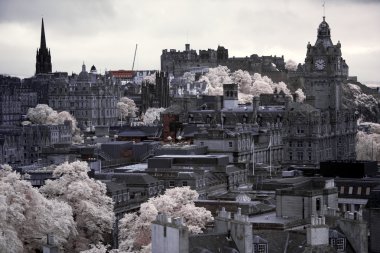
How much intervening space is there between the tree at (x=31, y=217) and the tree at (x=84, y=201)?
3347mm

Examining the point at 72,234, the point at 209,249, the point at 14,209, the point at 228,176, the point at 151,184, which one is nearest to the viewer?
the point at 209,249

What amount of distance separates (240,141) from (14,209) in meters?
65.1

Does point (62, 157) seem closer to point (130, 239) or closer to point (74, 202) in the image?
point (74, 202)

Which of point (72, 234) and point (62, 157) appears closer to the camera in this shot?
point (72, 234)

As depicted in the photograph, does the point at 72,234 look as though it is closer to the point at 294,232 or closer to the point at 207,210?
the point at 207,210

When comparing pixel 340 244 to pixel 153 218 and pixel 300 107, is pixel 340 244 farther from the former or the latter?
→ pixel 300 107

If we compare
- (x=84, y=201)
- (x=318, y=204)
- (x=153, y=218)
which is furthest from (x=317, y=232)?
(x=84, y=201)

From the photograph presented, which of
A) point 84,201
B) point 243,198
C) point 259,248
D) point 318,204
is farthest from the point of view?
point 84,201

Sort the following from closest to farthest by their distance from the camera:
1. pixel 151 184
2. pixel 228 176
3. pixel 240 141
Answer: pixel 151 184, pixel 228 176, pixel 240 141

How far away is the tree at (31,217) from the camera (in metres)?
82.8

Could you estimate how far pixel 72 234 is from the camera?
89.8 m

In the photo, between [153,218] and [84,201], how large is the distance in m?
10.0

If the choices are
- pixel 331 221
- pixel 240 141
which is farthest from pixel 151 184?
pixel 331 221

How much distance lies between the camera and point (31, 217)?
3364 inches
